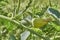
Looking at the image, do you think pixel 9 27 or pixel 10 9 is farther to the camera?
pixel 10 9

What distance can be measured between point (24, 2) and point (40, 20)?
63 centimetres

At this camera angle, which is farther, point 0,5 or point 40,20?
point 0,5

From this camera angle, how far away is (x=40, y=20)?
0.59m

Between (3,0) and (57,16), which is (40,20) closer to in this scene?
(57,16)

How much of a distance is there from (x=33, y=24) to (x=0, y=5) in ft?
2.47

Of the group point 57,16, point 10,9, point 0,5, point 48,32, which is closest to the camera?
point 57,16

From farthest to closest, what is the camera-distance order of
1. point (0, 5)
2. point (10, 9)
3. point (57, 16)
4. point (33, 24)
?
point (0, 5)
point (10, 9)
point (33, 24)
point (57, 16)

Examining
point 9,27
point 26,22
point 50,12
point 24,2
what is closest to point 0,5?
point 24,2

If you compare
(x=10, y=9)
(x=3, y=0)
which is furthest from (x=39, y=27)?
(x=3, y=0)

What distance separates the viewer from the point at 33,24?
585 millimetres

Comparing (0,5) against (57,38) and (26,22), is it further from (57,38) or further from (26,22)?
(26,22)

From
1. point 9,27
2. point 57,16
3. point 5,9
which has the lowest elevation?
point 5,9

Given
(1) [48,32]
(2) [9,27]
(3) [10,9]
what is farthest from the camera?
(3) [10,9]

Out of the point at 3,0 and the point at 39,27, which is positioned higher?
the point at 39,27
